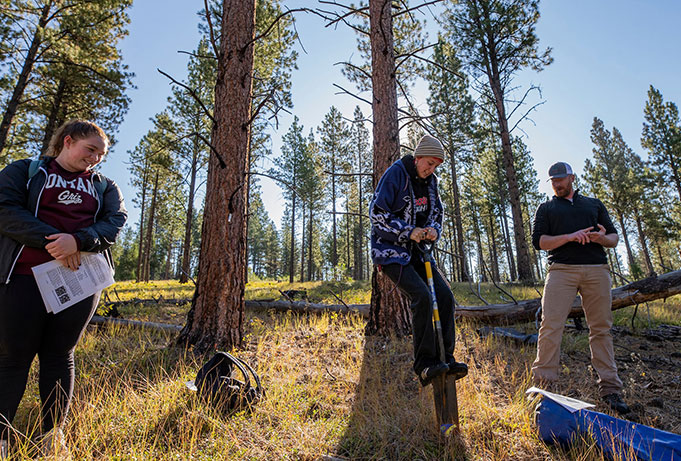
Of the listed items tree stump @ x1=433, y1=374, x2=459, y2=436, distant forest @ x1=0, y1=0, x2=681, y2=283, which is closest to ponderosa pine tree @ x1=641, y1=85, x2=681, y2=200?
distant forest @ x1=0, y1=0, x2=681, y2=283

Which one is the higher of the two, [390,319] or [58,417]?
[390,319]

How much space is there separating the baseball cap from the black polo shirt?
1.02ft

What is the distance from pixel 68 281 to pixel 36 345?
0.45m

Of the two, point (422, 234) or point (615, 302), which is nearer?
point (422, 234)

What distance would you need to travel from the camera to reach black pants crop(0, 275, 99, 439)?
1.98 m

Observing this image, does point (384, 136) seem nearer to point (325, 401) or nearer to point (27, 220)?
point (325, 401)

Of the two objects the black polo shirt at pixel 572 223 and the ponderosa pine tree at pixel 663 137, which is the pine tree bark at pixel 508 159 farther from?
the ponderosa pine tree at pixel 663 137

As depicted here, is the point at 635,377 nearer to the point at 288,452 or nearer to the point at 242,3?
the point at 288,452

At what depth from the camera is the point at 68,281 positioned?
2.16m

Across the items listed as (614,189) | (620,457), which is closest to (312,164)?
(614,189)

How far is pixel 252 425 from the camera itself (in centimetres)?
A: 242

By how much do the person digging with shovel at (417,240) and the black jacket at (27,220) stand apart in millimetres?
2160

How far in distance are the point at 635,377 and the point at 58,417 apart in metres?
5.72

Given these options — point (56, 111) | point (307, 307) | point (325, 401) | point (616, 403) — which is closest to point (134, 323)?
point (307, 307)
